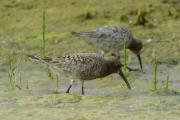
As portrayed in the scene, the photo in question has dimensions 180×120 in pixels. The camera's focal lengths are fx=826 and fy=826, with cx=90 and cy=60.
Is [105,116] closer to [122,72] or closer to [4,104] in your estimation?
[4,104]

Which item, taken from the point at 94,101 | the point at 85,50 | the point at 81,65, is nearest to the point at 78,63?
the point at 81,65

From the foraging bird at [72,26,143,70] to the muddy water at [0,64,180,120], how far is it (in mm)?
1082

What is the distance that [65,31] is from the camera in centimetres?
1495

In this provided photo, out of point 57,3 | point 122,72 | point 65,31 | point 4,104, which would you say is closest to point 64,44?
point 65,31

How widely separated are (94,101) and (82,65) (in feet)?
2.35

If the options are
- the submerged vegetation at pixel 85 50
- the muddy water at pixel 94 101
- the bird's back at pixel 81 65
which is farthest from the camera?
the bird's back at pixel 81 65

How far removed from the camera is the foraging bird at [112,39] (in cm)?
1323

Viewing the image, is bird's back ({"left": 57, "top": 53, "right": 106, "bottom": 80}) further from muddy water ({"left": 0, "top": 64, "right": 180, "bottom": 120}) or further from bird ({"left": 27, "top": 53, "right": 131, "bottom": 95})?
muddy water ({"left": 0, "top": 64, "right": 180, "bottom": 120})

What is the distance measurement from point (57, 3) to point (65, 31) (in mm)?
951

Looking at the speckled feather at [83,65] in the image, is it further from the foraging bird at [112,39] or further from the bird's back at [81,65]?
the foraging bird at [112,39]

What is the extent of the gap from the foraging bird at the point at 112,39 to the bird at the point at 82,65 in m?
1.82

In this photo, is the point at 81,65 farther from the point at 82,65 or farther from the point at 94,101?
the point at 94,101

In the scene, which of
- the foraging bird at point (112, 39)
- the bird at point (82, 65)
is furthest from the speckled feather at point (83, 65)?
the foraging bird at point (112, 39)

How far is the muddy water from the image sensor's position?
977 centimetres
